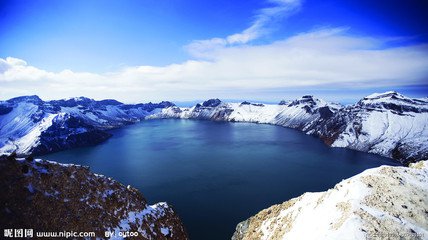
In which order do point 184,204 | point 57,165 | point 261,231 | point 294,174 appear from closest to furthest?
point 57,165, point 261,231, point 184,204, point 294,174

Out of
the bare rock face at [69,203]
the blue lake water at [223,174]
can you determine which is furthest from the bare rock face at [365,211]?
the blue lake water at [223,174]

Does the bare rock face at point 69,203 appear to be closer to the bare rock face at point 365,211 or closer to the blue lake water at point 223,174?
the bare rock face at point 365,211

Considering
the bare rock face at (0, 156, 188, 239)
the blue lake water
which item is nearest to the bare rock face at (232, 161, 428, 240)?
the bare rock face at (0, 156, 188, 239)

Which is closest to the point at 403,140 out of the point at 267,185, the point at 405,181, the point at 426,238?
the point at 267,185

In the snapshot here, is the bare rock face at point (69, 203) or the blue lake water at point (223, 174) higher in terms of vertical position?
the bare rock face at point (69, 203)

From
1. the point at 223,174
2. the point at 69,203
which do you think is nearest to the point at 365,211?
the point at 69,203

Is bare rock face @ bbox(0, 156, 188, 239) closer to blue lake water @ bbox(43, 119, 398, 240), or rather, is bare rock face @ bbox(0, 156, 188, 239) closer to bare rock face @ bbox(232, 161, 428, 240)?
bare rock face @ bbox(232, 161, 428, 240)

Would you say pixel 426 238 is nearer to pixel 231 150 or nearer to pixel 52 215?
pixel 52 215
